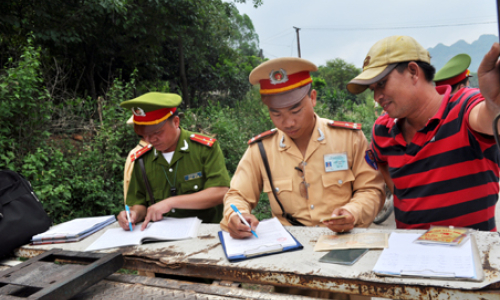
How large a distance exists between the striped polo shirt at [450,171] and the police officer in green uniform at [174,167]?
1.30 m

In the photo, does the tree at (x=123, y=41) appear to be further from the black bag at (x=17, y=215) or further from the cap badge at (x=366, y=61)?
the cap badge at (x=366, y=61)

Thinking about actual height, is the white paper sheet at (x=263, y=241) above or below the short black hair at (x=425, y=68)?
below

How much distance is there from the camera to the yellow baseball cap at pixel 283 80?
2.05 metres

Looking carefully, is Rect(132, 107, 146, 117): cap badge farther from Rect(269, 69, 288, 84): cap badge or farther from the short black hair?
the short black hair

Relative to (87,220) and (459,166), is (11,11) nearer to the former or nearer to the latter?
(87,220)

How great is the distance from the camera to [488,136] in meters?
1.60

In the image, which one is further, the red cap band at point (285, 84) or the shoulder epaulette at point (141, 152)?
the shoulder epaulette at point (141, 152)

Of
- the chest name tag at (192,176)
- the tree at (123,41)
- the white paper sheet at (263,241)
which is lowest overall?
the white paper sheet at (263,241)

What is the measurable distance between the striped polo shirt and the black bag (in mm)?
2240

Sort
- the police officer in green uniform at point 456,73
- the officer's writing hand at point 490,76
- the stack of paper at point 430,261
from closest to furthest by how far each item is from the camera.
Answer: the officer's writing hand at point 490,76, the stack of paper at point 430,261, the police officer in green uniform at point 456,73

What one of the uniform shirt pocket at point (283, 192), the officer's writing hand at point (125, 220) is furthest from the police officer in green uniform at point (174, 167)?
the uniform shirt pocket at point (283, 192)

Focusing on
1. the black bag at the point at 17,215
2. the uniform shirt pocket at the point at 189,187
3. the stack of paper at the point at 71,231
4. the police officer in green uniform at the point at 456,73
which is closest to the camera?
the black bag at the point at 17,215

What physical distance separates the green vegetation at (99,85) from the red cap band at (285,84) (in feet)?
8.05

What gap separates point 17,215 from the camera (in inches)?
81.9
